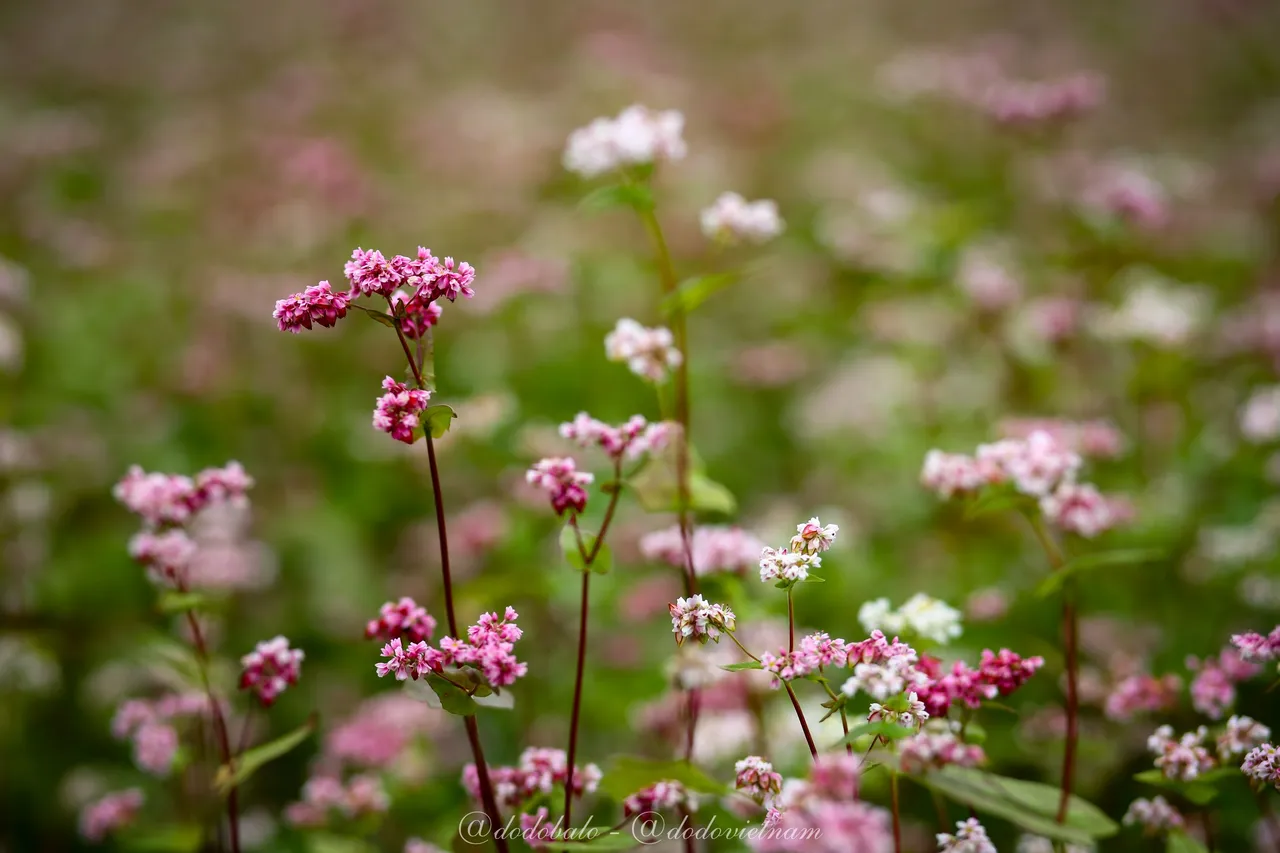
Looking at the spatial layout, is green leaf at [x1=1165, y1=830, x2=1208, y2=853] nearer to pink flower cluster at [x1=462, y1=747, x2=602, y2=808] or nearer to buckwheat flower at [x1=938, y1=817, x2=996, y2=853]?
buckwheat flower at [x1=938, y1=817, x2=996, y2=853]

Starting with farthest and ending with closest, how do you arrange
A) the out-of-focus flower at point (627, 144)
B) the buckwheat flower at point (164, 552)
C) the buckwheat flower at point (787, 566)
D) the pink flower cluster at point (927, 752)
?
the out-of-focus flower at point (627, 144)
the buckwheat flower at point (164, 552)
the buckwheat flower at point (787, 566)
the pink flower cluster at point (927, 752)

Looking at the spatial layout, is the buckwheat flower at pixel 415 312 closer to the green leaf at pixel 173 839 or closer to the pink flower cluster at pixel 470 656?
the pink flower cluster at pixel 470 656

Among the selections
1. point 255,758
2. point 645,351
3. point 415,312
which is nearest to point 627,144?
point 645,351

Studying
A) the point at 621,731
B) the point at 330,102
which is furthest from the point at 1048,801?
the point at 330,102

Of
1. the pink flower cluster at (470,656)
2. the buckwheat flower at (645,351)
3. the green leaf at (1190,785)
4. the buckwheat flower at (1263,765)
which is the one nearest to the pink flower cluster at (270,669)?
the pink flower cluster at (470,656)

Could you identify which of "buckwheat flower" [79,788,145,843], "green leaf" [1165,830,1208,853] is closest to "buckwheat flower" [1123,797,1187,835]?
"green leaf" [1165,830,1208,853]

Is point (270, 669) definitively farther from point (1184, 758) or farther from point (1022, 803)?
point (1184, 758)
